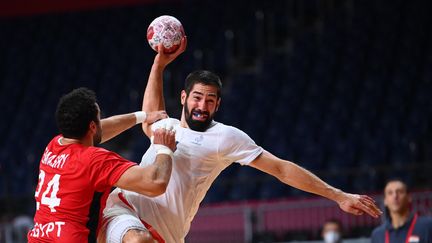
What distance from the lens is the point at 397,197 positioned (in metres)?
9.20

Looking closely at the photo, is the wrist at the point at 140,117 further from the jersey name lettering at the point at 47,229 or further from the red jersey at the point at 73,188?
the jersey name lettering at the point at 47,229

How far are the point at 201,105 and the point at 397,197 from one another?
3.32 metres

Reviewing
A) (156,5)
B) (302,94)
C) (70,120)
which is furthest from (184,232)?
(156,5)

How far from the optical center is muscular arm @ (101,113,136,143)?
7.18m

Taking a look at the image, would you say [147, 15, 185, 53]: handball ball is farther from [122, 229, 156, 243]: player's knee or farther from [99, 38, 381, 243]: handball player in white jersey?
[122, 229, 156, 243]: player's knee

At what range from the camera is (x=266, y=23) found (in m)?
21.3

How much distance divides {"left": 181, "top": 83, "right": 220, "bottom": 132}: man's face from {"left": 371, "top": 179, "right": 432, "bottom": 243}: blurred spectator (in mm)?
3159

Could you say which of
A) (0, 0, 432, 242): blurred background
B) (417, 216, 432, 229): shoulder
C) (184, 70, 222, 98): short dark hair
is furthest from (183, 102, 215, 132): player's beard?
(0, 0, 432, 242): blurred background

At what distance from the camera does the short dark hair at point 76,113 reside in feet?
20.0

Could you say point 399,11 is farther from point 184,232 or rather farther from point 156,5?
point 184,232

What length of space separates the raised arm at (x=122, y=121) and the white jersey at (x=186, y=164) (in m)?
0.50

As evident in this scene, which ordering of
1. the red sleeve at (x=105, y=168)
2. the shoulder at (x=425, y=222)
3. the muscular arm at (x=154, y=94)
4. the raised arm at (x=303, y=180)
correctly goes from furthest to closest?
the shoulder at (x=425, y=222), the muscular arm at (x=154, y=94), the raised arm at (x=303, y=180), the red sleeve at (x=105, y=168)

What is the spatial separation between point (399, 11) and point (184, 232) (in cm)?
1306

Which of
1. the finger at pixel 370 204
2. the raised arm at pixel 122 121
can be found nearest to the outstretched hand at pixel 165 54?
the raised arm at pixel 122 121
